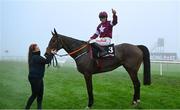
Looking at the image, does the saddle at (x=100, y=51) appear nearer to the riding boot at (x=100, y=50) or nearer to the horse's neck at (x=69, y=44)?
the riding boot at (x=100, y=50)

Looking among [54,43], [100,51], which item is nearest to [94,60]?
[100,51]

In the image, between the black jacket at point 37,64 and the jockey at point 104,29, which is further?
the jockey at point 104,29

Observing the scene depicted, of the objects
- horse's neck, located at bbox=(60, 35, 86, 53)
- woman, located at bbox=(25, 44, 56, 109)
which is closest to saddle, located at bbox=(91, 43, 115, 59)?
horse's neck, located at bbox=(60, 35, 86, 53)

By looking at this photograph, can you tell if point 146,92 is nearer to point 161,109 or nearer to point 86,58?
point 161,109

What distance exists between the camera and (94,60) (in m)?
8.97

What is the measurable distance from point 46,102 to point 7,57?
28.2 metres

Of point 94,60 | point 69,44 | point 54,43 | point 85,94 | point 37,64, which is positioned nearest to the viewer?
point 37,64

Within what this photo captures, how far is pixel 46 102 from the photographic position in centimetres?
946

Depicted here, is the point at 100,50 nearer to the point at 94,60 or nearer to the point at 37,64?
the point at 94,60

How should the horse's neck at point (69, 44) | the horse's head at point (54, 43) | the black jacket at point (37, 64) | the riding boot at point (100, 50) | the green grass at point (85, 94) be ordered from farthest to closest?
the green grass at point (85, 94)
the horse's neck at point (69, 44)
the riding boot at point (100, 50)
the horse's head at point (54, 43)
the black jacket at point (37, 64)

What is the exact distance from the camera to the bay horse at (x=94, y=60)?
8.86 m

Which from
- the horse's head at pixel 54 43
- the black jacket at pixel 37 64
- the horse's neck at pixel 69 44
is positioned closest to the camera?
the black jacket at pixel 37 64

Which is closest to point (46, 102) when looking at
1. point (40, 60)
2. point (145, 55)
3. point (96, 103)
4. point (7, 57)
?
point (96, 103)

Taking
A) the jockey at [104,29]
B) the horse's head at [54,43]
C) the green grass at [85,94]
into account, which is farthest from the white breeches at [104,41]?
the green grass at [85,94]
